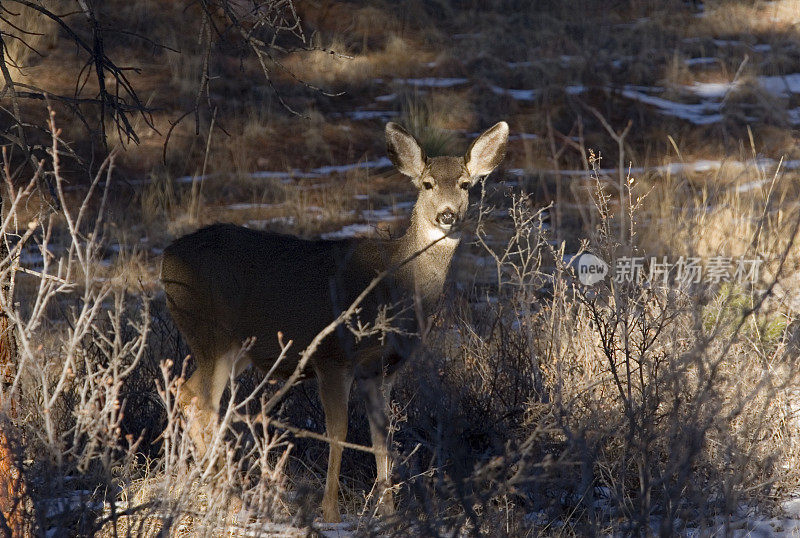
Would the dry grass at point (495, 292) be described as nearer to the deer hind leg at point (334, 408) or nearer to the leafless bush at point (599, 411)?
the leafless bush at point (599, 411)

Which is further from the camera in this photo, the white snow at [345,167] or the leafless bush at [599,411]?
the white snow at [345,167]

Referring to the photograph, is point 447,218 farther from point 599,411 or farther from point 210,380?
point 210,380

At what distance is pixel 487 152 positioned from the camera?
18.1 feet

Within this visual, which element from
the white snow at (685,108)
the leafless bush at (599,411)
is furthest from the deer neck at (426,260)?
the white snow at (685,108)

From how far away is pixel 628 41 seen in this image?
20.2m

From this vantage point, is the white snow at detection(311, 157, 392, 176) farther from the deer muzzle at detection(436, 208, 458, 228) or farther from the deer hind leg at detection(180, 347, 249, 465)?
the deer muzzle at detection(436, 208, 458, 228)

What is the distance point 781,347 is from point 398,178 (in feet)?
27.4

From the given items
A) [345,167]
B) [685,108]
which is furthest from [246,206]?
[685,108]

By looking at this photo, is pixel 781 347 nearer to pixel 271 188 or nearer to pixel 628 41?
pixel 271 188

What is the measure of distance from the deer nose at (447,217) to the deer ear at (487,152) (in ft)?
1.64

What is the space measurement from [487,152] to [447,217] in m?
0.73

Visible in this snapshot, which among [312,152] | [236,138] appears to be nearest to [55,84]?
[236,138]

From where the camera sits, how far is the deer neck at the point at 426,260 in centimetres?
516

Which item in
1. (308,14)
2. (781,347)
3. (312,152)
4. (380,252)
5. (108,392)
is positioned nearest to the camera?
(108,392)
